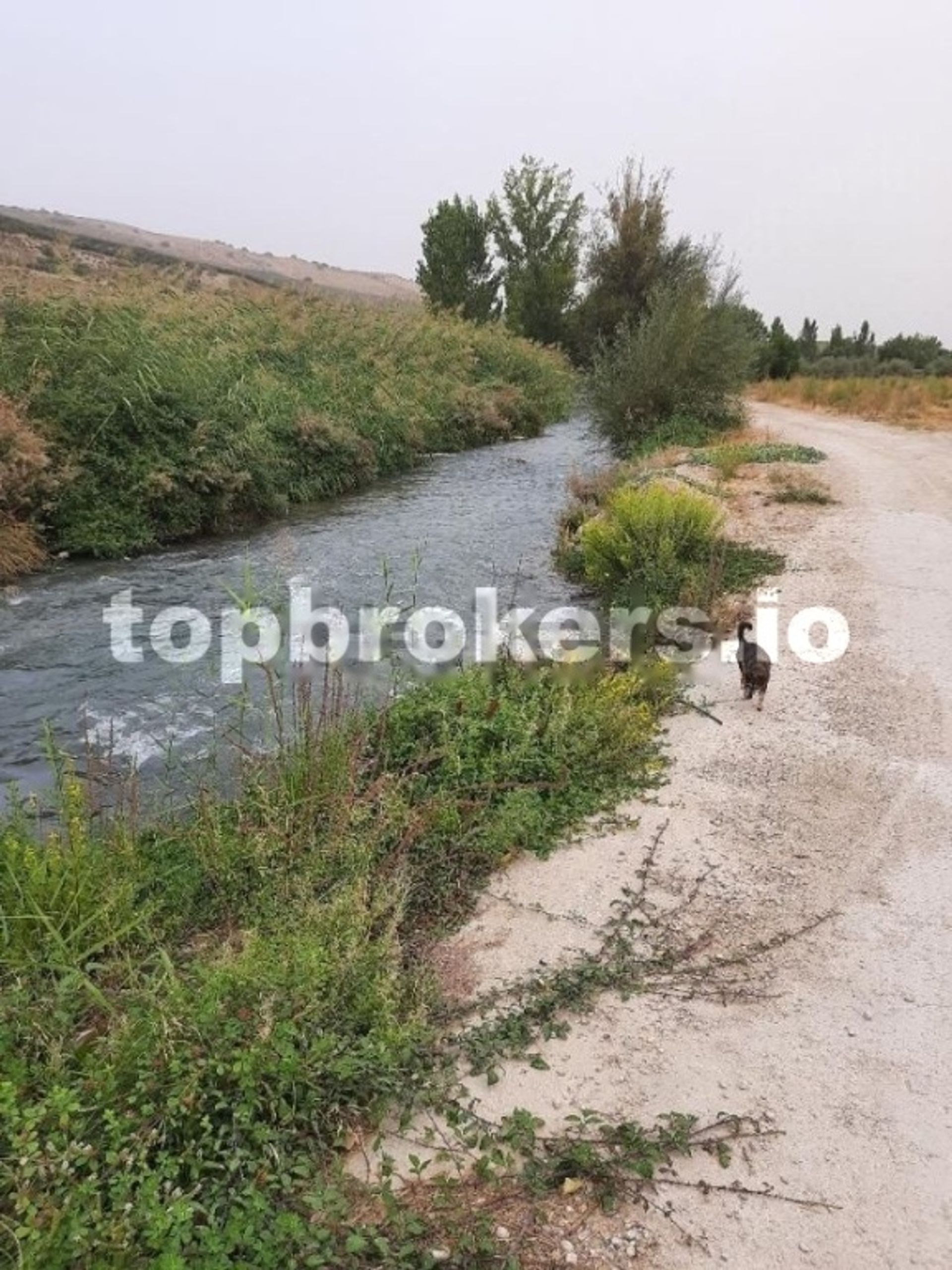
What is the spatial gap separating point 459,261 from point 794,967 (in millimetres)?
42520

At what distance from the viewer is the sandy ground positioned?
239 centimetres

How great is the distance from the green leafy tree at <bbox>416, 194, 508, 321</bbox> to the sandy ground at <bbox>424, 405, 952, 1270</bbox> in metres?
38.3

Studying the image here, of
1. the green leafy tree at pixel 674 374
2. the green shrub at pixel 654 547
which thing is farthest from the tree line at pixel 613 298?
the green shrub at pixel 654 547

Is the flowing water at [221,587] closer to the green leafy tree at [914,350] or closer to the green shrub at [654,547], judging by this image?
the green shrub at [654,547]

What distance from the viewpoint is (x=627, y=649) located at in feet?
22.2

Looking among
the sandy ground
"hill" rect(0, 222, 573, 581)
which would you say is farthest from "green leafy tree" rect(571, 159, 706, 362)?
the sandy ground

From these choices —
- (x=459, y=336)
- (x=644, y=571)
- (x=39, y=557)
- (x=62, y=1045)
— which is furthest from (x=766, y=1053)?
(x=459, y=336)

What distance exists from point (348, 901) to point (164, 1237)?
128cm

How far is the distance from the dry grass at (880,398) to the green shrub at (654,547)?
1431 centimetres

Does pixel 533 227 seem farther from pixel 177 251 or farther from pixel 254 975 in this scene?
pixel 254 975

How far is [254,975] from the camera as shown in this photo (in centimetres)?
279

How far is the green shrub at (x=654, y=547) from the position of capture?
7695 mm

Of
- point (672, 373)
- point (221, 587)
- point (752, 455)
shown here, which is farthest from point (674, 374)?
point (221, 587)

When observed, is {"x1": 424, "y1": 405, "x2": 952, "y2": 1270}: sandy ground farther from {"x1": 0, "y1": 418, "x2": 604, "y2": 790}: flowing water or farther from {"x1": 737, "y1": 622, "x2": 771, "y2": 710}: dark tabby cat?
{"x1": 0, "y1": 418, "x2": 604, "y2": 790}: flowing water
